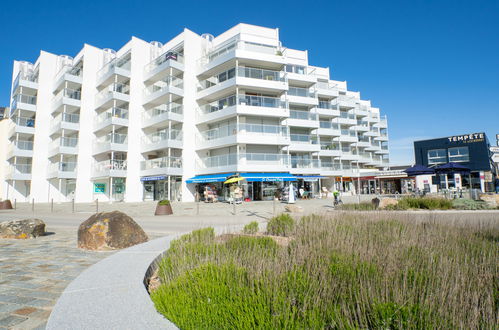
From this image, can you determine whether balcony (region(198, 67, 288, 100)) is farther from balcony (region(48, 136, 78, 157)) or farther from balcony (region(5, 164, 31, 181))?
balcony (region(5, 164, 31, 181))

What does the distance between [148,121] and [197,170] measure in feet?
30.5

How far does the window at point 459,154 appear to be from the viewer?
46.5m

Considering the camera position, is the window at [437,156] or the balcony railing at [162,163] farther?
the window at [437,156]

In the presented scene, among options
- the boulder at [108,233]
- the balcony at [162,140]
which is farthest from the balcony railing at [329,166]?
the boulder at [108,233]

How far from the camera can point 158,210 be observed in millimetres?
16328

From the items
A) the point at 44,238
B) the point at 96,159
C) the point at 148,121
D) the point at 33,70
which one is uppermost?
the point at 33,70

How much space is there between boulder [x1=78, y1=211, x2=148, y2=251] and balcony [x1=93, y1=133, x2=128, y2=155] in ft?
93.4

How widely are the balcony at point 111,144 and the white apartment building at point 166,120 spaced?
0.54ft

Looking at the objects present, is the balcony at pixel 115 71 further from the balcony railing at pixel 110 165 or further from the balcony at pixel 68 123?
the balcony railing at pixel 110 165

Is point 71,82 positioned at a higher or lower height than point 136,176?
higher

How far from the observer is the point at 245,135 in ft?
96.1

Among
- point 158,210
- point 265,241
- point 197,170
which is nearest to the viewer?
point 265,241

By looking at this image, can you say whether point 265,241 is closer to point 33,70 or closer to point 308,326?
point 308,326

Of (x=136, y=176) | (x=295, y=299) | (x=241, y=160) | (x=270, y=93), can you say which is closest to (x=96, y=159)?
(x=136, y=176)
